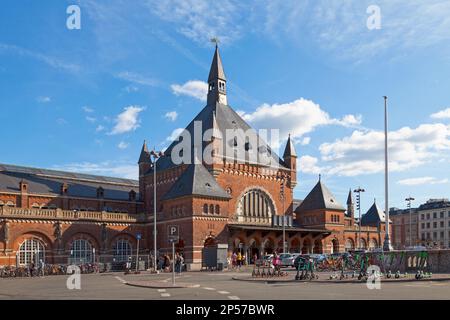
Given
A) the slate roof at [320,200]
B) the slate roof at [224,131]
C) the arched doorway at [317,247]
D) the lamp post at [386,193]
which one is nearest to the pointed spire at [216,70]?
the slate roof at [224,131]

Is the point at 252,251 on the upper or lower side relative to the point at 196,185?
lower

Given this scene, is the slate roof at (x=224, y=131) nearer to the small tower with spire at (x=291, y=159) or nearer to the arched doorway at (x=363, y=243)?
the small tower with spire at (x=291, y=159)

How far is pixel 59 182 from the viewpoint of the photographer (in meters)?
71.5

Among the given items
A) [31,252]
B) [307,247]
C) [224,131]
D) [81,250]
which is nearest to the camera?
[31,252]

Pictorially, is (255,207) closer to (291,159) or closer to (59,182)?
(291,159)

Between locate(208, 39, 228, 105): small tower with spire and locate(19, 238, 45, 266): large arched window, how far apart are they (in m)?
31.9

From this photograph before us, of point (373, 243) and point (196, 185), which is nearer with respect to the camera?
point (196, 185)

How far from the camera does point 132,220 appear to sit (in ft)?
213

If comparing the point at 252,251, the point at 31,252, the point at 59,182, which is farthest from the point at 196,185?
the point at 59,182

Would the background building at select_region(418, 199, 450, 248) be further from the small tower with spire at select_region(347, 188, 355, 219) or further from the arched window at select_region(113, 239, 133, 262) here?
the arched window at select_region(113, 239, 133, 262)

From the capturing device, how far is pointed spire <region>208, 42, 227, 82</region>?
263ft

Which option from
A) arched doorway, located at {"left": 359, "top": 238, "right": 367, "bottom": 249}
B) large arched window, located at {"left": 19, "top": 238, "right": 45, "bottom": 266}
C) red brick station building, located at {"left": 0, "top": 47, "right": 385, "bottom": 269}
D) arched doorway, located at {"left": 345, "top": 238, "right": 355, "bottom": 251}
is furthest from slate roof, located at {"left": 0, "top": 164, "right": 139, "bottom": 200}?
arched doorway, located at {"left": 359, "top": 238, "right": 367, "bottom": 249}

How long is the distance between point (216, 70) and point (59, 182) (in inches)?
1098
